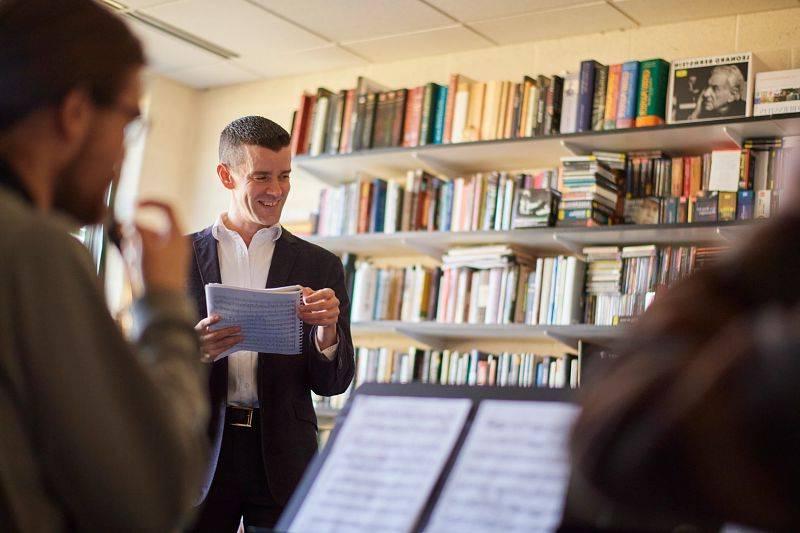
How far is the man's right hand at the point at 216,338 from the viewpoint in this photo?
2.47 m

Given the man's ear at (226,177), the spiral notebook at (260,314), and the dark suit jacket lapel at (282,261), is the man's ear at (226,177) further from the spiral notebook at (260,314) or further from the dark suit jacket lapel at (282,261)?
the spiral notebook at (260,314)

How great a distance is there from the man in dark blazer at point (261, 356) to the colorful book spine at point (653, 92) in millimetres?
1778

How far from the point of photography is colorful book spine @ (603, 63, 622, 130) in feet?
14.0

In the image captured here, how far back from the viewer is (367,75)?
5355 mm

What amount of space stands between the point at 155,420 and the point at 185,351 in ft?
0.36

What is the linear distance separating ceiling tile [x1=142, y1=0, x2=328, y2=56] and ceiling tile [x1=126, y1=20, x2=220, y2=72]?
0.54ft

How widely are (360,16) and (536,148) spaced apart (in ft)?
3.20

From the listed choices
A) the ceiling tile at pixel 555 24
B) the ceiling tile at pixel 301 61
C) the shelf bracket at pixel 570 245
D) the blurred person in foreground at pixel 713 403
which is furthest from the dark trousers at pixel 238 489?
the ceiling tile at pixel 301 61

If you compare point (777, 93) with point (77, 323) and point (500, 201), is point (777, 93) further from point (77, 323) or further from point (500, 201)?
point (77, 323)

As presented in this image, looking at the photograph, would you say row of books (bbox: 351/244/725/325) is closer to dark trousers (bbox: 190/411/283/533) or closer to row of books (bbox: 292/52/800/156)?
row of books (bbox: 292/52/800/156)

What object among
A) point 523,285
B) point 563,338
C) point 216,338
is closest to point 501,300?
point 523,285

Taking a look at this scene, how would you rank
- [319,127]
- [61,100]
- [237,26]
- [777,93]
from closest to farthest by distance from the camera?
1. [61,100]
2. [777,93]
3. [237,26]
4. [319,127]

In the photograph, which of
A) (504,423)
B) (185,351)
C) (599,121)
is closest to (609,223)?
(599,121)

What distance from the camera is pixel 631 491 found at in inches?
34.7
